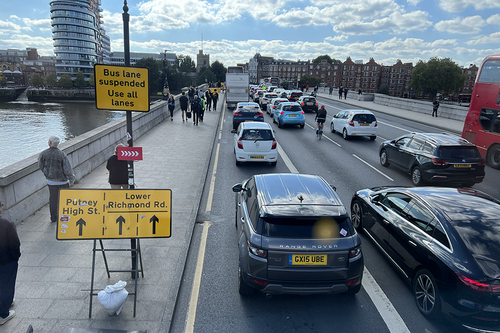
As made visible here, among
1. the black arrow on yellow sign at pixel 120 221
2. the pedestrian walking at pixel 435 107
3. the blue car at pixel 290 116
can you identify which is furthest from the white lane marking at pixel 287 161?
the pedestrian walking at pixel 435 107

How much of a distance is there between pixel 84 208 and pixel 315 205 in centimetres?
329

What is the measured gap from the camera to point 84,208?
462 centimetres

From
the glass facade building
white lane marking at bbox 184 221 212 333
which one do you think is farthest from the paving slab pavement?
the glass facade building

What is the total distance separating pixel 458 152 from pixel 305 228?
7888 mm

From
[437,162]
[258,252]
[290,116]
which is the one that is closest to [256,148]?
[437,162]

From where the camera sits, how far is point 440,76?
8350cm

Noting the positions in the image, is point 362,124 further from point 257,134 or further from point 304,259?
point 304,259

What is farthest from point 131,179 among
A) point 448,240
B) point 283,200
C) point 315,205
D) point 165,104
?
point 165,104

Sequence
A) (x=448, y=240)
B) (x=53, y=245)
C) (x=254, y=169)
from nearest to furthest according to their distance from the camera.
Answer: (x=448, y=240)
(x=53, y=245)
(x=254, y=169)

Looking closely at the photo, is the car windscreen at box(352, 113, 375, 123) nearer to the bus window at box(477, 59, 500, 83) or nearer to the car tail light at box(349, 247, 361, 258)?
the bus window at box(477, 59, 500, 83)

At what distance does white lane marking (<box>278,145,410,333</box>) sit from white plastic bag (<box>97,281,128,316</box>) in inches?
141

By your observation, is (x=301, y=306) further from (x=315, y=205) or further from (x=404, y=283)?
(x=404, y=283)

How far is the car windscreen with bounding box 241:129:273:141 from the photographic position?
12.4m

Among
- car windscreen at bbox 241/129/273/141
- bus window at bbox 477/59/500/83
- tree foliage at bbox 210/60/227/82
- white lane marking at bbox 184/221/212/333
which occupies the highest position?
tree foliage at bbox 210/60/227/82
